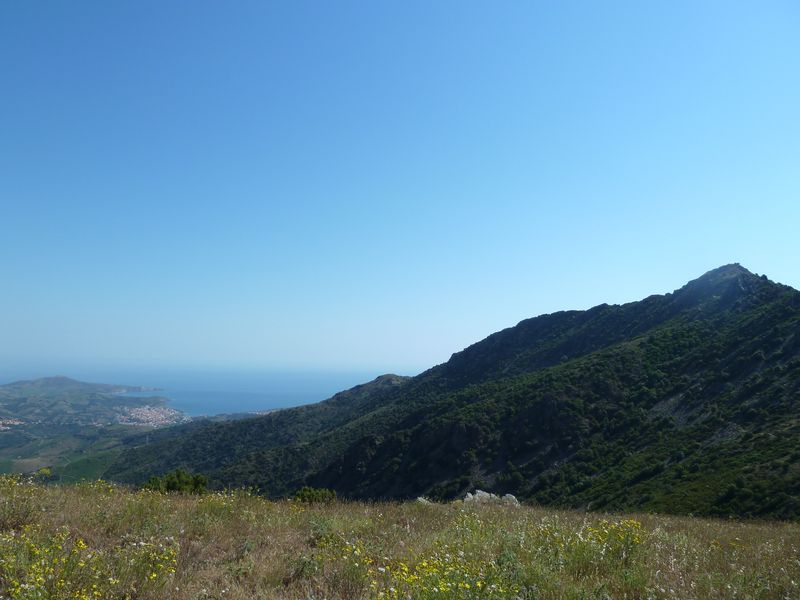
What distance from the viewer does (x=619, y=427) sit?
4838 centimetres

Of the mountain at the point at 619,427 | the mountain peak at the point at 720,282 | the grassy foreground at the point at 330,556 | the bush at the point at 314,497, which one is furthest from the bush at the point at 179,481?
the mountain peak at the point at 720,282

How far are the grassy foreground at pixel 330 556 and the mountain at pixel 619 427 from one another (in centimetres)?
2311

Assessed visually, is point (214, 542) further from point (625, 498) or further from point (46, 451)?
point (46, 451)

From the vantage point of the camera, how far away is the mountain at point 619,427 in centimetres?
3117

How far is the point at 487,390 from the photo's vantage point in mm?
71000

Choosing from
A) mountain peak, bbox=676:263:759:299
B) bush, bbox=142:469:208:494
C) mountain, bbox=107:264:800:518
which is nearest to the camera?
bush, bbox=142:469:208:494

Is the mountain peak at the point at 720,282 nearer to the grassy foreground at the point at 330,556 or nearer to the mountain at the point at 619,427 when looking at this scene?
the mountain at the point at 619,427

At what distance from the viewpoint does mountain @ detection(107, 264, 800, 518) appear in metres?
31.2

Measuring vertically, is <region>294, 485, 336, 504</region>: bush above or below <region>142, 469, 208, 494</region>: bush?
above

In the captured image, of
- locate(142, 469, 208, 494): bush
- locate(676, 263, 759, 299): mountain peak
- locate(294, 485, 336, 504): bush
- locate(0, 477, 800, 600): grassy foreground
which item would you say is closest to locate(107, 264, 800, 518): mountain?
locate(676, 263, 759, 299): mountain peak

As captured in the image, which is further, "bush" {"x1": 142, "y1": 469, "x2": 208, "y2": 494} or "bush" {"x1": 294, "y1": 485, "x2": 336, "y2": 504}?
"bush" {"x1": 142, "y1": 469, "x2": 208, "y2": 494}

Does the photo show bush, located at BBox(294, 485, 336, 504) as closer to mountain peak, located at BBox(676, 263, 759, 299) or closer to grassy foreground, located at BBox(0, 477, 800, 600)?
grassy foreground, located at BBox(0, 477, 800, 600)

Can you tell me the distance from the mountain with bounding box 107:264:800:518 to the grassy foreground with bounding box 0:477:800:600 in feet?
75.8

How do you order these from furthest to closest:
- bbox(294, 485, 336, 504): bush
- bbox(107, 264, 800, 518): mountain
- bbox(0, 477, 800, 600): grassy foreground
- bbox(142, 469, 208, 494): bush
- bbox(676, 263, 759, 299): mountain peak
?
bbox(676, 263, 759, 299): mountain peak
bbox(107, 264, 800, 518): mountain
bbox(142, 469, 208, 494): bush
bbox(294, 485, 336, 504): bush
bbox(0, 477, 800, 600): grassy foreground
